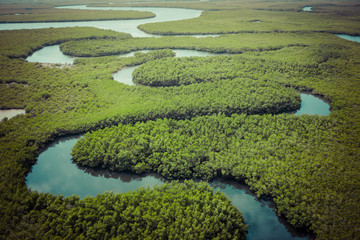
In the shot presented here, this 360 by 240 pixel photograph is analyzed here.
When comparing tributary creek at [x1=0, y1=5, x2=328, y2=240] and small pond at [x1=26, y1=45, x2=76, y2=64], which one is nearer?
tributary creek at [x1=0, y1=5, x2=328, y2=240]

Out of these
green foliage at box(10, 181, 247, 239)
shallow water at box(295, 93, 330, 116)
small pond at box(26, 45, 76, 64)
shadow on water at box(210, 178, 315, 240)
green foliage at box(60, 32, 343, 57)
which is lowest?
shadow on water at box(210, 178, 315, 240)

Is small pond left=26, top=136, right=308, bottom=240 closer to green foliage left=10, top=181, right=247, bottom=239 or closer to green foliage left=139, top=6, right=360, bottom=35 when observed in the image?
green foliage left=10, top=181, right=247, bottom=239

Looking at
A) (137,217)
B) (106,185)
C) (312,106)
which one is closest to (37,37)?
→ (106,185)

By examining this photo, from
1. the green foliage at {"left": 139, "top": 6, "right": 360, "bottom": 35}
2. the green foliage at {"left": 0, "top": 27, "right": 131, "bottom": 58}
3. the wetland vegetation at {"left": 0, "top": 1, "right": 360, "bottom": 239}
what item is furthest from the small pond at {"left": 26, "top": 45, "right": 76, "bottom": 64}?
the green foliage at {"left": 139, "top": 6, "right": 360, "bottom": 35}

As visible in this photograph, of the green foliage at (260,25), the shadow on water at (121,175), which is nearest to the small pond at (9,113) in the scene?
the shadow on water at (121,175)

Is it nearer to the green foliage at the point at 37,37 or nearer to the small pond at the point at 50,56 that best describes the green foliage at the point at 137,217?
the small pond at the point at 50,56

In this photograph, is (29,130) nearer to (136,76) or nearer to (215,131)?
(136,76)
